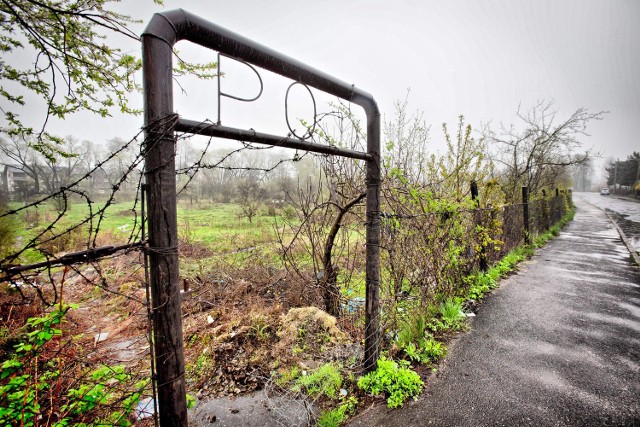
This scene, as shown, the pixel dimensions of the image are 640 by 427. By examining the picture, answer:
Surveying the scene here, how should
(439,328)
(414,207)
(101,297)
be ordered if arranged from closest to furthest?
(439,328)
(414,207)
(101,297)

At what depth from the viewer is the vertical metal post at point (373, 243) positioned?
112 inches

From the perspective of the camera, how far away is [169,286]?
154cm

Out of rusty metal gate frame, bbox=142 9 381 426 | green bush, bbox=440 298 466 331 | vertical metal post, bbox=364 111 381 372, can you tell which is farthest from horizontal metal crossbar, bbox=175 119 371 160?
green bush, bbox=440 298 466 331

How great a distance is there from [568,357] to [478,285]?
7.21 ft

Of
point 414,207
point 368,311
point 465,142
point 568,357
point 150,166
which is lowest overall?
point 568,357

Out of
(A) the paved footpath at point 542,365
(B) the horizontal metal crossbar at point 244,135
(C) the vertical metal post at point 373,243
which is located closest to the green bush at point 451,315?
(A) the paved footpath at point 542,365

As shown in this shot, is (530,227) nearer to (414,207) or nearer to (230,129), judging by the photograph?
(414,207)

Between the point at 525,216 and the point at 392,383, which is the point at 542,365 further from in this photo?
the point at 525,216

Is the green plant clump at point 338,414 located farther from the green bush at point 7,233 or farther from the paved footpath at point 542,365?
the green bush at point 7,233

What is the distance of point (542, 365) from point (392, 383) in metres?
1.88

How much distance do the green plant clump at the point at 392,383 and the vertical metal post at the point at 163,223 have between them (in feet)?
6.42

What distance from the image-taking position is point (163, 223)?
1.51m

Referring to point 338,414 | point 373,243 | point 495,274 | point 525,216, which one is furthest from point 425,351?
point 525,216

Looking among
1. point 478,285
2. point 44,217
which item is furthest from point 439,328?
point 44,217
